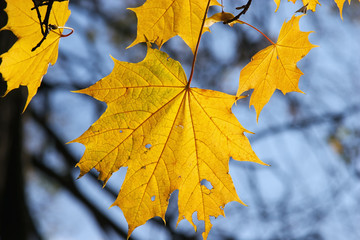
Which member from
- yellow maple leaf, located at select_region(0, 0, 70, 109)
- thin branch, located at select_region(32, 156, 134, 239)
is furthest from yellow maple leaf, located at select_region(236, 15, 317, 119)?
thin branch, located at select_region(32, 156, 134, 239)

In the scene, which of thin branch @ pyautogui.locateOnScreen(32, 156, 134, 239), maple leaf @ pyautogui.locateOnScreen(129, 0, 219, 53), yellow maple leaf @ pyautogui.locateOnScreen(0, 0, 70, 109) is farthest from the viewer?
thin branch @ pyautogui.locateOnScreen(32, 156, 134, 239)

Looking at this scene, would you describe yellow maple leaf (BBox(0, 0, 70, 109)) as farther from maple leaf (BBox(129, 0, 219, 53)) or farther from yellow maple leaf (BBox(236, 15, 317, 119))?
yellow maple leaf (BBox(236, 15, 317, 119))

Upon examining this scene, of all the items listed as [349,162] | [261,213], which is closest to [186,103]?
[261,213]

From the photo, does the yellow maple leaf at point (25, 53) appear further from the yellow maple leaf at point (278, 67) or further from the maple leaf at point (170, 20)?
the yellow maple leaf at point (278, 67)

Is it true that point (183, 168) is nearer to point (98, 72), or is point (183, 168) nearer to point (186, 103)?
point (186, 103)

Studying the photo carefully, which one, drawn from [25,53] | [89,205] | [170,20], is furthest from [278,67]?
[89,205]

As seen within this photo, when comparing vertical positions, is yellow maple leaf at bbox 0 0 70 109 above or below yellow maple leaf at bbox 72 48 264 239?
below
